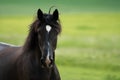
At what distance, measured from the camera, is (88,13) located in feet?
162

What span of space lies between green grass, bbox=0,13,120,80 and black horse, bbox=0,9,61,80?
1.56ft

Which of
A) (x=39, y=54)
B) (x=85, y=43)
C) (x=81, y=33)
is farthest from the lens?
(x=81, y=33)

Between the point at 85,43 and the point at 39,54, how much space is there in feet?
60.3

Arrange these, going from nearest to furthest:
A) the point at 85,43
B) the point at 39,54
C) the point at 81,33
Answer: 1. the point at 39,54
2. the point at 85,43
3. the point at 81,33

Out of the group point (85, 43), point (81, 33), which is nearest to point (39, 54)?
point (85, 43)

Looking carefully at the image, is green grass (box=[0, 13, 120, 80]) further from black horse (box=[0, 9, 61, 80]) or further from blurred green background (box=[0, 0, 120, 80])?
black horse (box=[0, 9, 61, 80])

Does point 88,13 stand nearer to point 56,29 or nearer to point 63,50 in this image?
point 63,50

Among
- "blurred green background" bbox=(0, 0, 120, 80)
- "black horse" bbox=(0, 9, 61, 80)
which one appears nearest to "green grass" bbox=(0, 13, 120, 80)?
"blurred green background" bbox=(0, 0, 120, 80)

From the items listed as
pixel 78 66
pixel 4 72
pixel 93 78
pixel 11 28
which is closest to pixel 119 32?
pixel 11 28

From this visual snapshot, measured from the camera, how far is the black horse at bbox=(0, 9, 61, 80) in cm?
1032

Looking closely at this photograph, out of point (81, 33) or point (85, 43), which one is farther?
point (81, 33)

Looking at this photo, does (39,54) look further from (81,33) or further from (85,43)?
(81,33)

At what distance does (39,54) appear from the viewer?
424 inches

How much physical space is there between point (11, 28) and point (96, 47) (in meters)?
12.0
